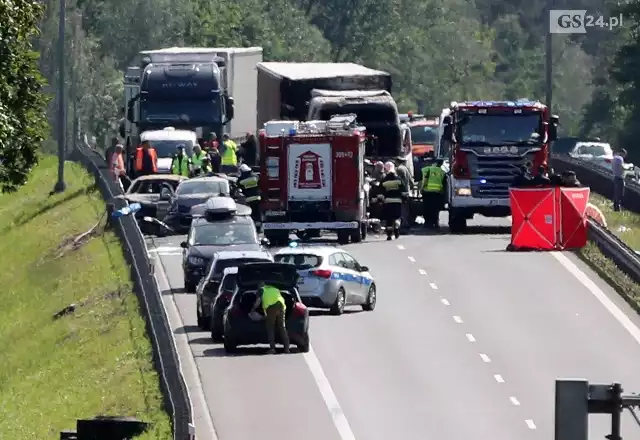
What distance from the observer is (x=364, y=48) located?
111000 mm

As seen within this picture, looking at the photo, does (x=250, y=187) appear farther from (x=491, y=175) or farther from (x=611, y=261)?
(x=611, y=261)

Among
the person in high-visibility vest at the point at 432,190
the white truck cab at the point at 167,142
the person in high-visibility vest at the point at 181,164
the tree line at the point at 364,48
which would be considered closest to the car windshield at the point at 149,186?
the person in high-visibility vest at the point at 181,164

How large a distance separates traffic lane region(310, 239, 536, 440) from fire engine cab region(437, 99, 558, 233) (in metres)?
6.18

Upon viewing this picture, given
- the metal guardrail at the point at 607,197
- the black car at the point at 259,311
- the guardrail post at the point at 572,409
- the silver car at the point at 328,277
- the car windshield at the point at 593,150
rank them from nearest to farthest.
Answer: the guardrail post at the point at 572,409 → the black car at the point at 259,311 → the silver car at the point at 328,277 → the metal guardrail at the point at 607,197 → the car windshield at the point at 593,150

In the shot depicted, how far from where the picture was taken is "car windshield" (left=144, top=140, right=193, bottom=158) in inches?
2034

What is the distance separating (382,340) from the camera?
32.2 metres

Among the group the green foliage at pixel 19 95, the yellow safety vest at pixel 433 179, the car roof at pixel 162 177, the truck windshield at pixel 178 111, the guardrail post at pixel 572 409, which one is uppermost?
the green foliage at pixel 19 95

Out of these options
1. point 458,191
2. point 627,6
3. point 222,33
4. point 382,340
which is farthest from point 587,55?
point 382,340

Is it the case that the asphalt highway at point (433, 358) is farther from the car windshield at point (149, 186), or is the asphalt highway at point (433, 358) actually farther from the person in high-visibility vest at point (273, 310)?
the car windshield at point (149, 186)

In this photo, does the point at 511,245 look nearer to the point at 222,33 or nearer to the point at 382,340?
the point at 382,340

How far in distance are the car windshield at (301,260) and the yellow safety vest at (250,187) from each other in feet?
30.0

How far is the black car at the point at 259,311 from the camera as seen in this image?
30.9 metres

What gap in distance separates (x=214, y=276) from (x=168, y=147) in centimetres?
1920
